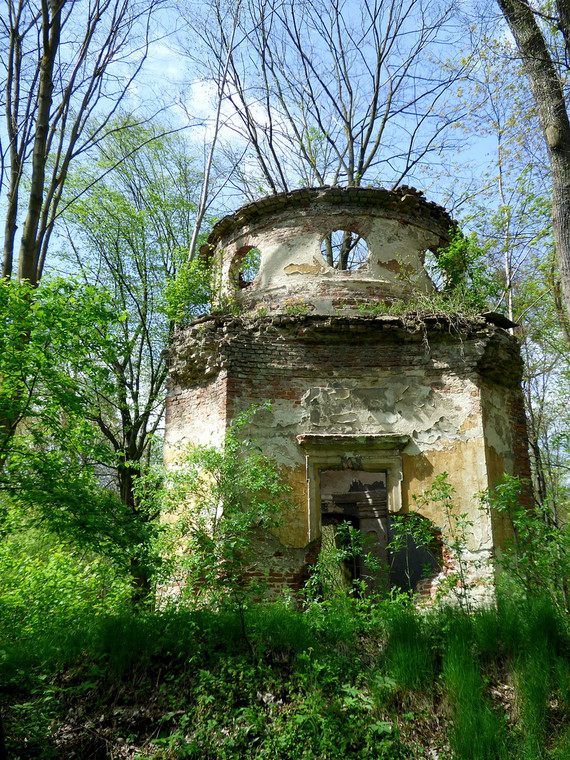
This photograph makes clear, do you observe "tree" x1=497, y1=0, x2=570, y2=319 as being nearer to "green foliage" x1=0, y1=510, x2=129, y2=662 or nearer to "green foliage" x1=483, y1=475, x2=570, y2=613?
"green foliage" x1=483, y1=475, x2=570, y2=613

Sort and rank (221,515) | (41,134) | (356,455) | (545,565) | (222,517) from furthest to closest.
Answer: (41,134)
(356,455)
(221,515)
(222,517)
(545,565)

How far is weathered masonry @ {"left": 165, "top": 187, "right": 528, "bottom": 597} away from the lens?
7.46 meters

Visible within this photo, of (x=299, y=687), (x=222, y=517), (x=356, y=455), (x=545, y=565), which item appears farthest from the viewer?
(x=356, y=455)

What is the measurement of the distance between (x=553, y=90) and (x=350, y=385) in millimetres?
4681

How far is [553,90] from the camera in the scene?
743cm

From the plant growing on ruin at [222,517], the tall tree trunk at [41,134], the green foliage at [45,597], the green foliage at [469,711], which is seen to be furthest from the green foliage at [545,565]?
the tall tree trunk at [41,134]

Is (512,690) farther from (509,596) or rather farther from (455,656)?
(509,596)

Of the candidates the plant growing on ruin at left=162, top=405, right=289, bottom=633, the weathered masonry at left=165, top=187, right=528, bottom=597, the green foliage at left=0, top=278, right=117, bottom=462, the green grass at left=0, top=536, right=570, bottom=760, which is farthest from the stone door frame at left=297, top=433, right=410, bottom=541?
the green foliage at left=0, top=278, right=117, bottom=462

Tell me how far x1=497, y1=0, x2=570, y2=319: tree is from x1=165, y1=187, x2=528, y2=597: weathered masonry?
1.65m

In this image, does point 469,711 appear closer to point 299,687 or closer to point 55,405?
point 299,687

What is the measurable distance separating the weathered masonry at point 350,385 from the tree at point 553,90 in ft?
5.41

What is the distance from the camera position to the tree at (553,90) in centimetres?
711

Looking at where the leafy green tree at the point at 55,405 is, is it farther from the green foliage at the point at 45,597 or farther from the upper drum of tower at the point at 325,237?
the upper drum of tower at the point at 325,237

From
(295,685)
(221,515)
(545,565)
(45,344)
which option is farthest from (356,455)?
(45,344)
